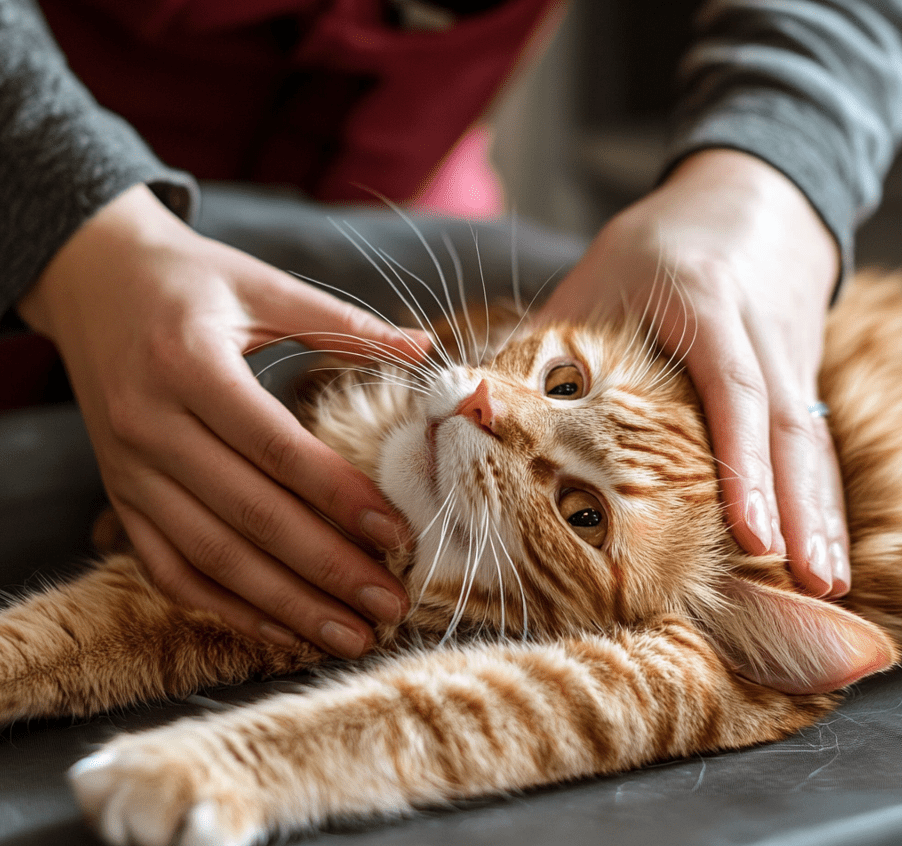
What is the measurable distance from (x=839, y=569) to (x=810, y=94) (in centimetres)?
92

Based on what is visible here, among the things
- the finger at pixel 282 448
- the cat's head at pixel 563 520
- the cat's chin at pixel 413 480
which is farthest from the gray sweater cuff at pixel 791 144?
→ the finger at pixel 282 448

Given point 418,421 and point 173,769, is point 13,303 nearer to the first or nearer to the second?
point 418,421

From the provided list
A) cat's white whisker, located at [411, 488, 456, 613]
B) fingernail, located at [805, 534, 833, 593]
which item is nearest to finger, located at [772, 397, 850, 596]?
fingernail, located at [805, 534, 833, 593]

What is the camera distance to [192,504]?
3.04 ft

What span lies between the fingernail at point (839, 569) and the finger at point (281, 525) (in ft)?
1.71

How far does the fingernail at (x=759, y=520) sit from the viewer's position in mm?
886

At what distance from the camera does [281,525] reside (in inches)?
34.4

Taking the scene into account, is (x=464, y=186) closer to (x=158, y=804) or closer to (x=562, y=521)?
(x=562, y=521)

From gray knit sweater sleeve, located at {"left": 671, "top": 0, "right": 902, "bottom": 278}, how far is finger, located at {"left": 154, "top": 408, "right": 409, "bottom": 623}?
0.93 m

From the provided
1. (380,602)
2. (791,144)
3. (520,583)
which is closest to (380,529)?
(380,602)

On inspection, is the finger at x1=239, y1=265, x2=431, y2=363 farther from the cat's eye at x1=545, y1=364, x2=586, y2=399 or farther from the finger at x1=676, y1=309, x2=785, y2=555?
the finger at x1=676, y1=309, x2=785, y2=555

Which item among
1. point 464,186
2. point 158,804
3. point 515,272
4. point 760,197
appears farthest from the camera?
point 464,186

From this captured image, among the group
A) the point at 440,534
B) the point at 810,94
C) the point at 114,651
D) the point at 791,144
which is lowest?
the point at 114,651

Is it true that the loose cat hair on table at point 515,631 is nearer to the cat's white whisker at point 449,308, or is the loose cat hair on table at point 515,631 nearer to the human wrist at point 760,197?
the cat's white whisker at point 449,308
